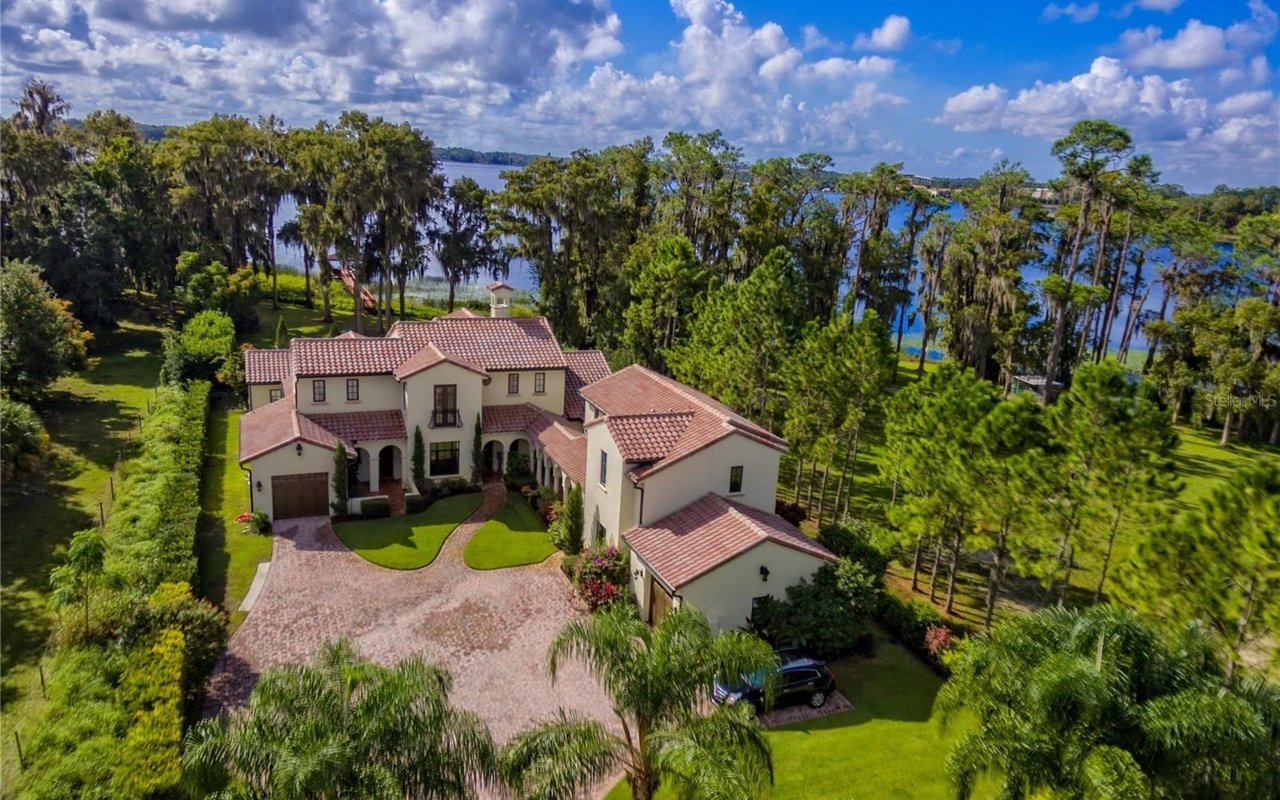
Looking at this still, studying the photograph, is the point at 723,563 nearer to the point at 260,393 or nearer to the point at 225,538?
the point at 225,538

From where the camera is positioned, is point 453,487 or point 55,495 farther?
point 453,487

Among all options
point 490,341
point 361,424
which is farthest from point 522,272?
point 361,424

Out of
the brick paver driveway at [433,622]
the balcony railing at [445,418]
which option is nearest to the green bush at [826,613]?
the brick paver driveway at [433,622]

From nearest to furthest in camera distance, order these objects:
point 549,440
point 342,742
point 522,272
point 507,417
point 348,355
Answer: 1. point 342,742
2. point 549,440
3. point 348,355
4. point 507,417
5. point 522,272

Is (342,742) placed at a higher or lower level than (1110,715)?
lower

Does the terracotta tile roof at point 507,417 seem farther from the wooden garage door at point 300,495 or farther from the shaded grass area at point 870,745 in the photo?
the shaded grass area at point 870,745

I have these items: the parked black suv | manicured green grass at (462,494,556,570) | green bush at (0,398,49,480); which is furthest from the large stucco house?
green bush at (0,398,49,480)

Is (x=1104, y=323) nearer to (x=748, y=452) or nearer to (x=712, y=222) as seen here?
(x=712, y=222)

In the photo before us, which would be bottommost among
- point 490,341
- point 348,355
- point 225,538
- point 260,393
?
point 225,538
